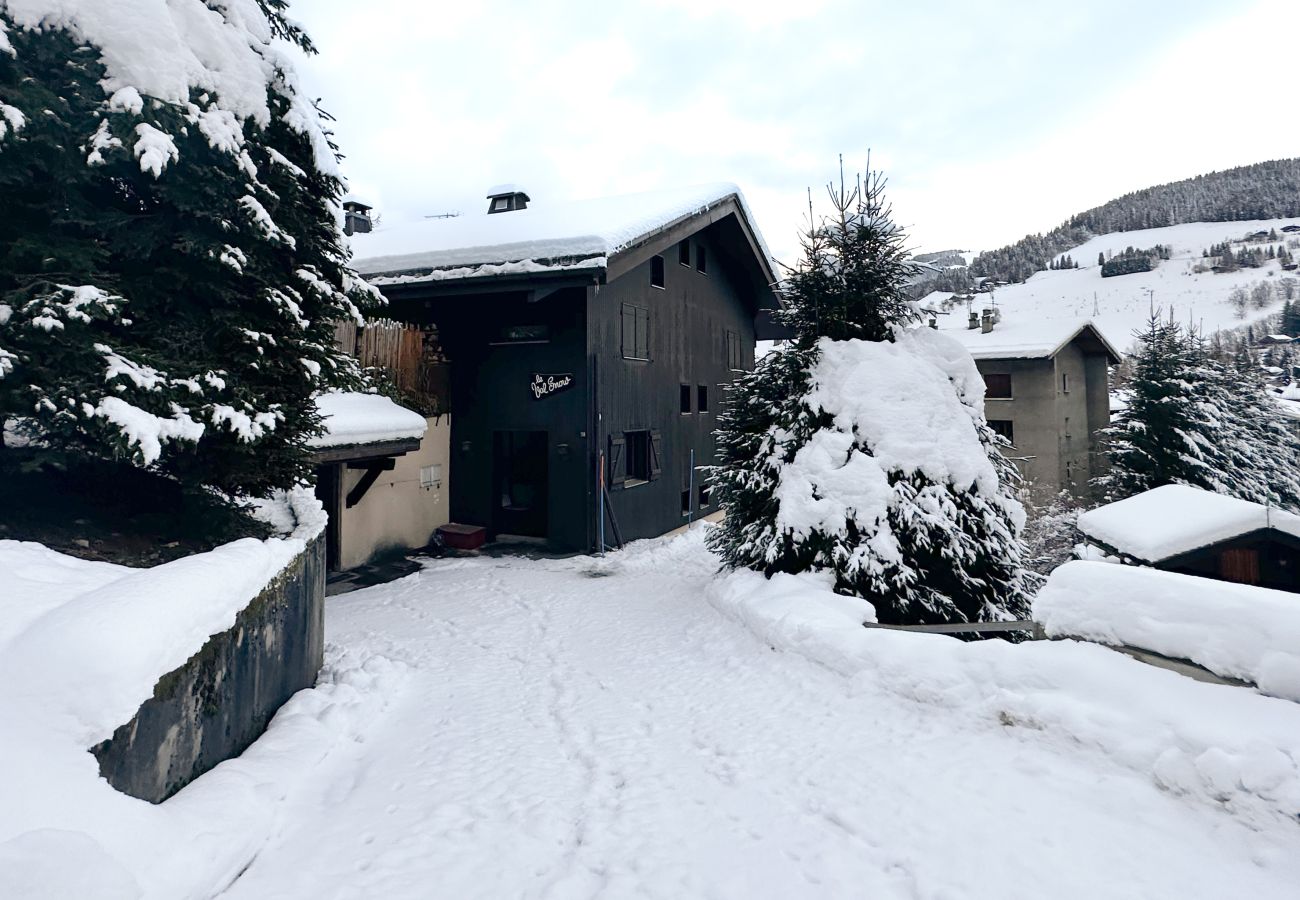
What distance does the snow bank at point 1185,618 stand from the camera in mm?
3691

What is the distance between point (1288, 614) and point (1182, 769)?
109cm

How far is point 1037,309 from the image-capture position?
105 m

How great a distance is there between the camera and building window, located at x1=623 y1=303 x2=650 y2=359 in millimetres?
12930

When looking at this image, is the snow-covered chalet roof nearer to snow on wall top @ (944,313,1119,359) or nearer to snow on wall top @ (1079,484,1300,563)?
snow on wall top @ (944,313,1119,359)

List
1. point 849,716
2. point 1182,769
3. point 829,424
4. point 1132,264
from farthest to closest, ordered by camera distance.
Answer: point 1132,264
point 829,424
point 849,716
point 1182,769

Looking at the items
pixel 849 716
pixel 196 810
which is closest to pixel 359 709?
pixel 196 810

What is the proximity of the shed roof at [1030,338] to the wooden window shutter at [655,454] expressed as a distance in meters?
15.0

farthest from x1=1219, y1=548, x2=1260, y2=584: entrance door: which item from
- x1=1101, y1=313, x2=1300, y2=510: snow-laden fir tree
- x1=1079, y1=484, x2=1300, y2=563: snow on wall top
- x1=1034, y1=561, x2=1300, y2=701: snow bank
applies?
x1=1101, y1=313, x2=1300, y2=510: snow-laden fir tree

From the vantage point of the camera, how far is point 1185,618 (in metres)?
4.12

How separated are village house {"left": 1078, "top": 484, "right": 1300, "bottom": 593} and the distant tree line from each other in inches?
5683

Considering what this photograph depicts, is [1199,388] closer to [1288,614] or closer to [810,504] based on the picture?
[810,504]

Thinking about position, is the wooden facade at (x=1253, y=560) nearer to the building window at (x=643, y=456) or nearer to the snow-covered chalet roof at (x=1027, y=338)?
the building window at (x=643, y=456)

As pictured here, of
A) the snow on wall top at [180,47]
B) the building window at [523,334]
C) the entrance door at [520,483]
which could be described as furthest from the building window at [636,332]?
the snow on wall top at [180,47]

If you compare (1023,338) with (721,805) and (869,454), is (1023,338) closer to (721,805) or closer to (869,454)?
(869,454)
